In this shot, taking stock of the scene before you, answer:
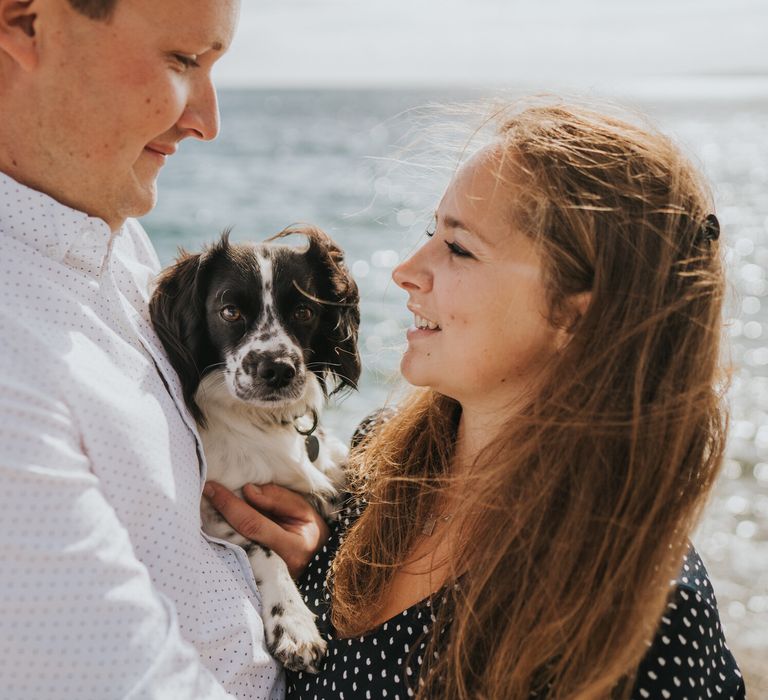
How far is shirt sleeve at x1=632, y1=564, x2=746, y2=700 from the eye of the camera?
1.71 metres

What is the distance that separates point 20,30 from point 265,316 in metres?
1.38

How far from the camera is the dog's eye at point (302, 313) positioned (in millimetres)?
3014

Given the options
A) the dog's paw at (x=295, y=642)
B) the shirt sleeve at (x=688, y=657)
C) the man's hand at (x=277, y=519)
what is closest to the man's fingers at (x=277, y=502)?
the man's hand at (x=277, y=519)

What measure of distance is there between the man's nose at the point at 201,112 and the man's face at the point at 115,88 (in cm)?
2

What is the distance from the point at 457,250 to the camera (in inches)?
84.9

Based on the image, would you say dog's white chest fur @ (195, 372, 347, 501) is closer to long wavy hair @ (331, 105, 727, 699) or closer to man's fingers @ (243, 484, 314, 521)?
man's fingers @ (243, 484, 314, 521)

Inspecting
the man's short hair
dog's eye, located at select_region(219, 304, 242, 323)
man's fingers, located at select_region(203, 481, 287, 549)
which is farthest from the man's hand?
the man's short hair

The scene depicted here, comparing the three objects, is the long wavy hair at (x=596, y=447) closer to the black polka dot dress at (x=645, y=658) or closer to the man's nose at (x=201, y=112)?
the black polka dot dress at (x=645, y=658)

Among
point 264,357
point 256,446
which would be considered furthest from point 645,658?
point 264,357

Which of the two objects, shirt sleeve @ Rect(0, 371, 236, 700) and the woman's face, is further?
the woman's face

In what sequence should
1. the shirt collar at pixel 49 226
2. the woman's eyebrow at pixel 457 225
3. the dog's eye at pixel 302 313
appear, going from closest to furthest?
1. the shirt collar at pixel 49 226
2. the woman's eyebrow at pixel 457 225
3. the dog's eye at pixel 302 313

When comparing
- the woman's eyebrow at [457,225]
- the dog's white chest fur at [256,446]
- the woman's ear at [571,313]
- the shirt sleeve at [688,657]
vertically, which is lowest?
the dog's white chest fur at [256,446]

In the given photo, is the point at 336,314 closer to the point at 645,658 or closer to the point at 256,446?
the point at 256,446

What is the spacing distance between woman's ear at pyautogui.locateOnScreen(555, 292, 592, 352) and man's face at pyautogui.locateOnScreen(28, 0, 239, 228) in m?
1.02
